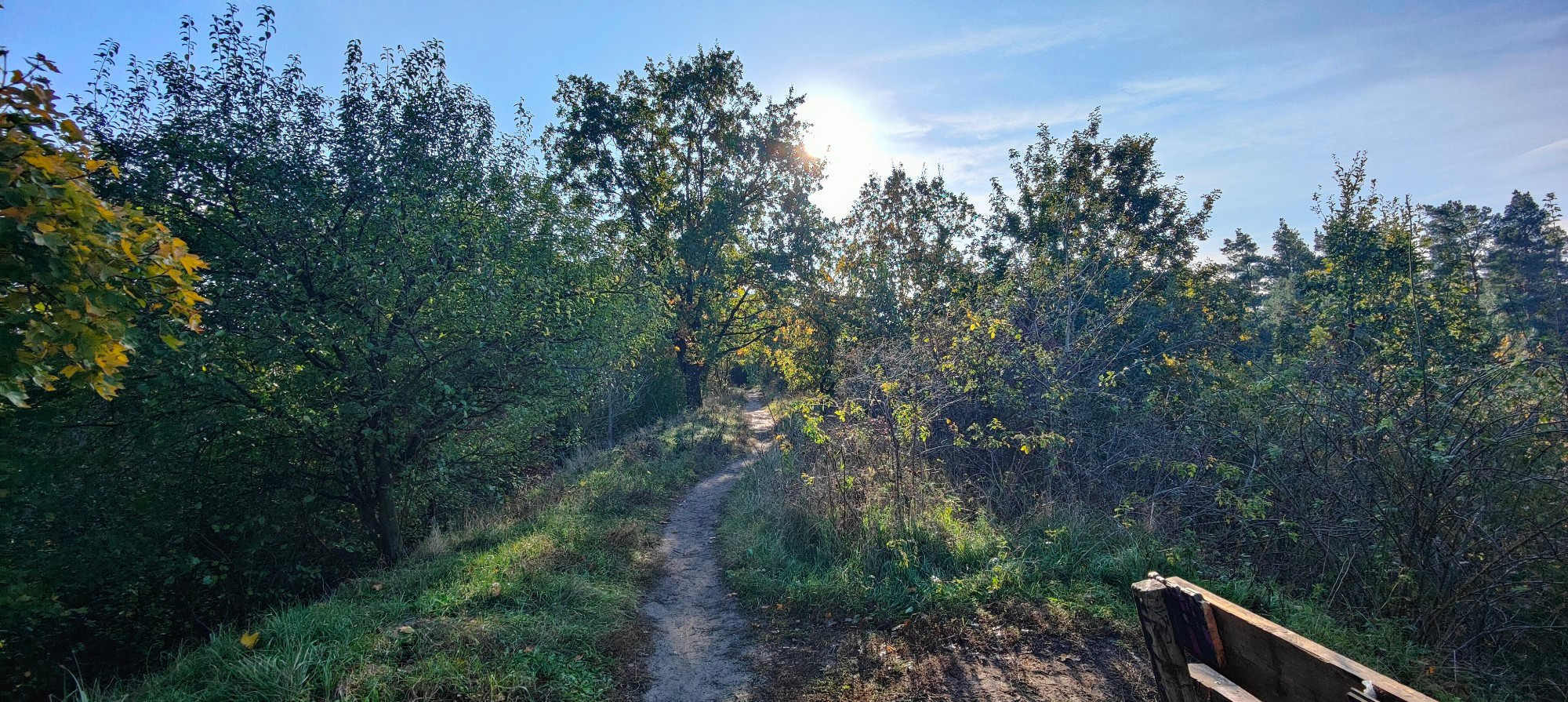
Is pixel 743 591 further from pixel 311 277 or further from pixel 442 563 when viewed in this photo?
pixel 311 277

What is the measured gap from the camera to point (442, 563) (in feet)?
22.7

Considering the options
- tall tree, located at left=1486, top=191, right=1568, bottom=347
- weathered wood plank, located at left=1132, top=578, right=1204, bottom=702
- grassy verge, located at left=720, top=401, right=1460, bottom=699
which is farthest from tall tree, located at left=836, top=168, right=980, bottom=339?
tall tree, located at left=1486, top=191, right=1568, bottom=347

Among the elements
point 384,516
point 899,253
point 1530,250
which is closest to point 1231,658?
point 384,516

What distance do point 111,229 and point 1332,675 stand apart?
517 centimetres

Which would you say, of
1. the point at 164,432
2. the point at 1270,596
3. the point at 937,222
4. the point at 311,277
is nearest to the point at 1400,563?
the point at 1270,596

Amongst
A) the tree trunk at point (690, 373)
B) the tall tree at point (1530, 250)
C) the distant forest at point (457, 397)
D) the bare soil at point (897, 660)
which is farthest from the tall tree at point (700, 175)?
the tall tree at point (1530, 250)

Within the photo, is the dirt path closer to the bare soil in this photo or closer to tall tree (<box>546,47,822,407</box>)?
the bare soil

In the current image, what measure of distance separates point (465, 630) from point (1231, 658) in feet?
16.4

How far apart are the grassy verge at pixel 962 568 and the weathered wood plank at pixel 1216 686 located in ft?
10.3

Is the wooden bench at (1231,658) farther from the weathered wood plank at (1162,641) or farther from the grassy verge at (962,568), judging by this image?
the grassy verge at (962,568)

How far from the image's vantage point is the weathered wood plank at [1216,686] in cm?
173

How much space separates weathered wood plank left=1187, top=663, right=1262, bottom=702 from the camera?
173cm

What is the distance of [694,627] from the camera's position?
20.0 feet

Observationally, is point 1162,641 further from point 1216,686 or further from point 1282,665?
point 1282,665
